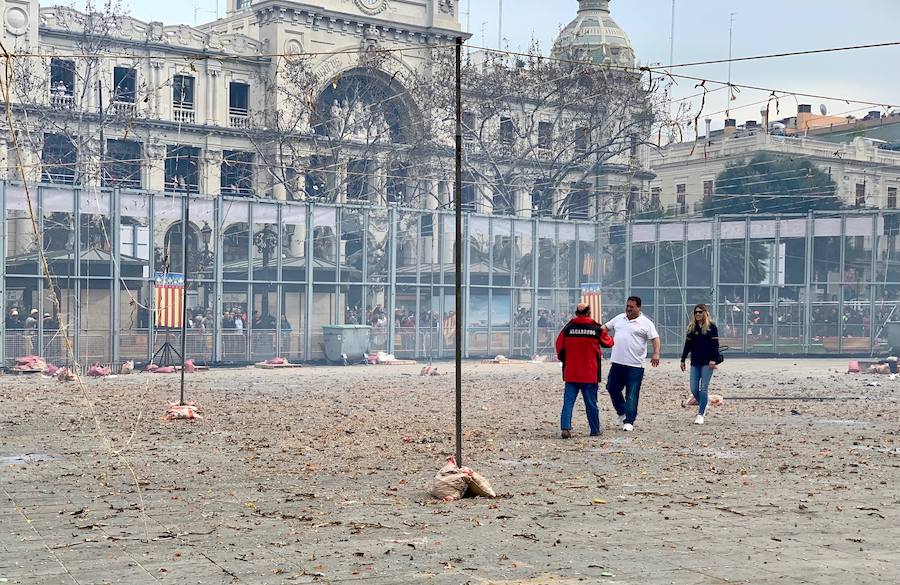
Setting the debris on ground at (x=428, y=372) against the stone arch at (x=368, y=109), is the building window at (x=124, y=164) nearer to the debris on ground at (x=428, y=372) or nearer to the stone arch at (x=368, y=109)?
the stone arch at (x=368, y=109)

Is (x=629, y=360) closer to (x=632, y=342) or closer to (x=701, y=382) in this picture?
(x=632, y=342)

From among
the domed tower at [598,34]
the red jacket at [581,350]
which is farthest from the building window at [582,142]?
the red jacket at [581,350]

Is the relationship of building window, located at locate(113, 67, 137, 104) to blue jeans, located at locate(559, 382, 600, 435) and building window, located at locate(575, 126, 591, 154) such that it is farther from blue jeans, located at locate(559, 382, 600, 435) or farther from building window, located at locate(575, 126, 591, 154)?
Result: blue jeans, located at locate(559, 382, 600, 435)

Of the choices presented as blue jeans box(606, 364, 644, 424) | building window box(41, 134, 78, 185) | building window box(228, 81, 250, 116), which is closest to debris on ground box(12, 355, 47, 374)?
blue jeans box(606, 364, 644, 424)

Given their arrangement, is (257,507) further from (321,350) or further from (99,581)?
(321,350)

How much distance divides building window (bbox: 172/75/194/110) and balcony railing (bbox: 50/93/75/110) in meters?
6.74

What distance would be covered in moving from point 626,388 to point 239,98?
53121 millimetres

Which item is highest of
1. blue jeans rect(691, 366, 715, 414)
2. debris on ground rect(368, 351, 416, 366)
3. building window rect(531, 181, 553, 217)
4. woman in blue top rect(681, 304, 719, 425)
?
building window rect(531, 181, 553, 217)

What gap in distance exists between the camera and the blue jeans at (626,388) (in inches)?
609

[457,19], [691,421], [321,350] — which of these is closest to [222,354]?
[321,350]

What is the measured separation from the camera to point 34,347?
30453mm

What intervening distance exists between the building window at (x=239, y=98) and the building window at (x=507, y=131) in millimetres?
14695

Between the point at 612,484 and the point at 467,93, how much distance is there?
4748cm

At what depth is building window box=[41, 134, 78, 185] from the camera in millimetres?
→ 53688
